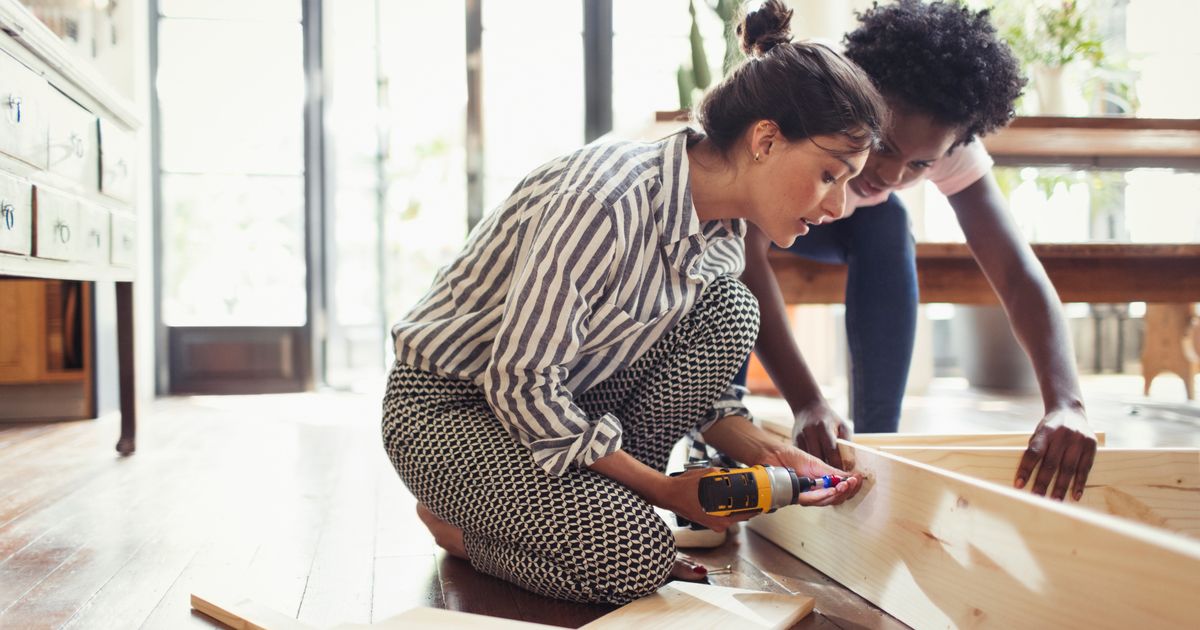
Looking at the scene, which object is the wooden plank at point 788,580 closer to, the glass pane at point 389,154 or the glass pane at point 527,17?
the glass pane at point 389,154

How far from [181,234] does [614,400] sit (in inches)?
125

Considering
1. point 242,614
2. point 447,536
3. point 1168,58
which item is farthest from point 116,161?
point 1168,58

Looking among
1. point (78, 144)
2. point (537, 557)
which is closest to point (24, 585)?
point (537, 557)

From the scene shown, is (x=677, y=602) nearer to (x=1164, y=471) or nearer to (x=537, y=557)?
(x=537, y=557)

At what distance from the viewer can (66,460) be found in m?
2.06

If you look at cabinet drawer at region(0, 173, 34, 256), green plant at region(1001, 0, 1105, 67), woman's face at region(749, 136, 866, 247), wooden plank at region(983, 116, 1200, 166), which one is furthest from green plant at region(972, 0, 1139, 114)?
cabinet drawer at region(0, 173, 34, 256)

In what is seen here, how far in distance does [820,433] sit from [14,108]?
135 cm

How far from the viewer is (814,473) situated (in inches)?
44.2

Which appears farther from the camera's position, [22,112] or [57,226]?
[57,226]

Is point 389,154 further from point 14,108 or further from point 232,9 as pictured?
point 14,108

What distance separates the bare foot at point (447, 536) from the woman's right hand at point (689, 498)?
0.32 m

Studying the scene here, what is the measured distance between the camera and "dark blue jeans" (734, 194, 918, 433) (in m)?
1.54

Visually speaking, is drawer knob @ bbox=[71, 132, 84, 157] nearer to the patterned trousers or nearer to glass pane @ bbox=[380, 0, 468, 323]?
the patterned trousers

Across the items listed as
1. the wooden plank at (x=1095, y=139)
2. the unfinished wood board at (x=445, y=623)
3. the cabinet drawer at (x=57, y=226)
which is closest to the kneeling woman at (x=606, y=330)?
the unfinished wood board at (x=445, y=623)
